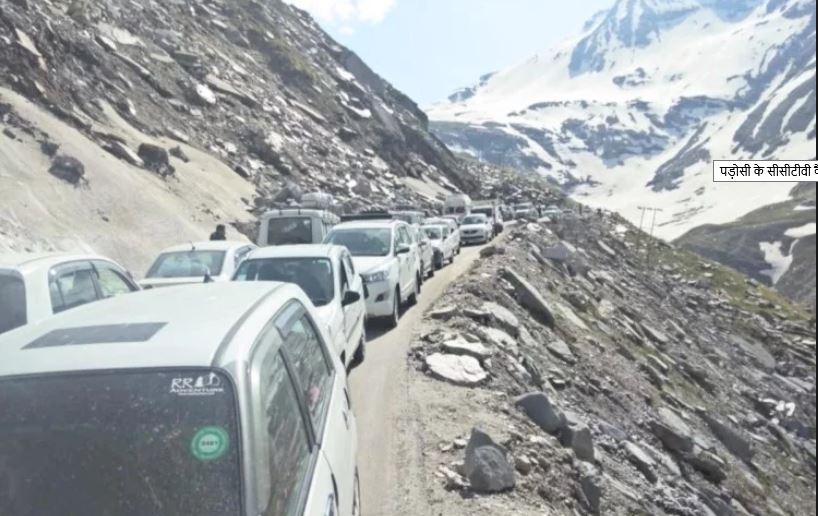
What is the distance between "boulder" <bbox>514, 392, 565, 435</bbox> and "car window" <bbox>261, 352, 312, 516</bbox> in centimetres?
644

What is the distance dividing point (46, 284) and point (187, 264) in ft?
23.6

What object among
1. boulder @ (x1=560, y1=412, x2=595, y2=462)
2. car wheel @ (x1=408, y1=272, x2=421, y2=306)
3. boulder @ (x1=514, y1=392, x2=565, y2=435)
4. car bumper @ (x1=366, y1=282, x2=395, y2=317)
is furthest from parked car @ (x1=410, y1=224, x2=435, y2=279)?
boulder @ (x1=560, y1=412, x2=595, y2=462)

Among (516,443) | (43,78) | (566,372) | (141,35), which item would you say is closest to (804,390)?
(566,372)

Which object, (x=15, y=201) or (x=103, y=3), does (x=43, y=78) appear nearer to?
(x=15, y=201)

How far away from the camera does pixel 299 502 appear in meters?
3.07

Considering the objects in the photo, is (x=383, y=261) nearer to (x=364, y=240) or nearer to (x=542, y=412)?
(x=364, y=240)

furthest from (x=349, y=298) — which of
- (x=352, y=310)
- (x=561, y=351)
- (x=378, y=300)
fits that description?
(x=561, y=351)

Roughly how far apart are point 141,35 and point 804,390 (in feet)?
147

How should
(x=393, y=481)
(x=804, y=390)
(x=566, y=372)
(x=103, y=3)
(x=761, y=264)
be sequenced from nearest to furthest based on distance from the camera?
(x=393, y=481) < (x=566, y=372) < (x=804, y=390) < (x=103, y=3) < (x=761, y=264)

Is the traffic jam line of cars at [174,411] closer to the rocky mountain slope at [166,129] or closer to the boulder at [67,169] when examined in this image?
the rocky mountain slope at [166,129]

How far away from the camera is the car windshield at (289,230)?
692 inches

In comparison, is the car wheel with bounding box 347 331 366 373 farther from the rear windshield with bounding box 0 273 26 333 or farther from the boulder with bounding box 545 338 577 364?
the boulder with bounding box 545 338 577 364

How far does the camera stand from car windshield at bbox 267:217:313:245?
1758cm

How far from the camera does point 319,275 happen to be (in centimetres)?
945
